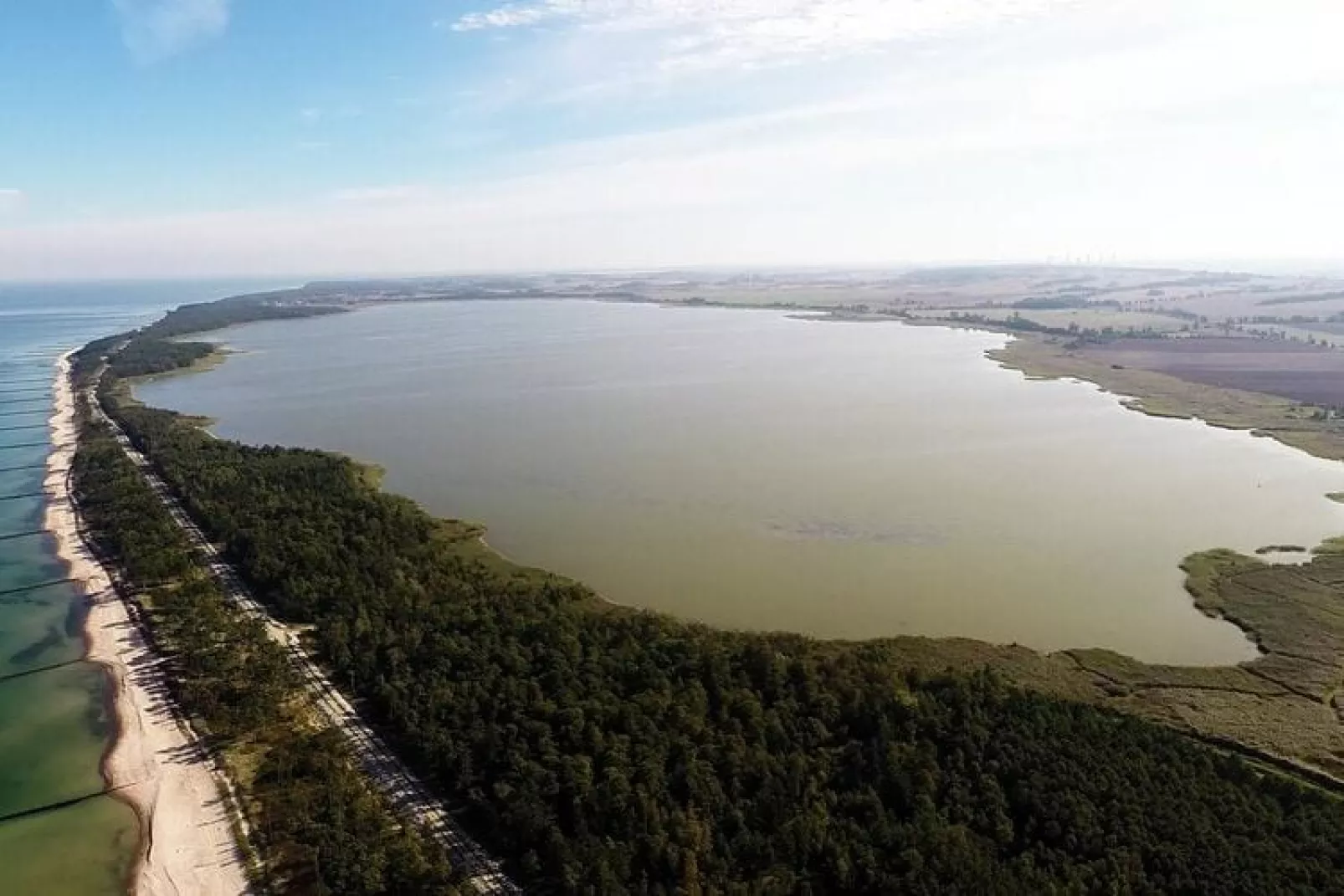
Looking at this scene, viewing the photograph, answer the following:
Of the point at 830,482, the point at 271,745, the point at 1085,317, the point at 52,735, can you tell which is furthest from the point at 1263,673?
the point at 1085,317

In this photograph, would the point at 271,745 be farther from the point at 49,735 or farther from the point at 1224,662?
the point at 1224,662

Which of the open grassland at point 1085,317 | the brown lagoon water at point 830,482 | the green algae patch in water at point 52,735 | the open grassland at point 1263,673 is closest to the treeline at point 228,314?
the brown lagoon water at point 830,482

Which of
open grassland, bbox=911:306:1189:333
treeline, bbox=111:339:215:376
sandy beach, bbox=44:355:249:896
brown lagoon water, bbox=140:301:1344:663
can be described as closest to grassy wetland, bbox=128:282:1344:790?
brown lagoon water, bbox=140:301:1344:663

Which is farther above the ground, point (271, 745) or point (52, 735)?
point (271, 745)

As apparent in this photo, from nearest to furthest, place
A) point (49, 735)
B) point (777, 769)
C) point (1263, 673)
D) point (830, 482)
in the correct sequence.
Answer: point (777, 769) → point (49, 735) → point (1263, 673) → point (830, 482)

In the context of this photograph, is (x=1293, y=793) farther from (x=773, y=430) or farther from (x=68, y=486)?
(x=68, y=486)

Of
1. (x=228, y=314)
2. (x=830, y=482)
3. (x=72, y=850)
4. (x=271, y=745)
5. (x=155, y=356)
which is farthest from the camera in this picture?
(x=228, y=314)

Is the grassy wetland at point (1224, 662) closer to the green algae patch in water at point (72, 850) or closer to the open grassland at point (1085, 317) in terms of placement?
the green algae patch in water at point (72, 850)

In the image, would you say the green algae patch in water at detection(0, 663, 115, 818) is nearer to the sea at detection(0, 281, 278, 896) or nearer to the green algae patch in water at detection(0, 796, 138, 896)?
the sea at detection(0, 281, 278, 896)
